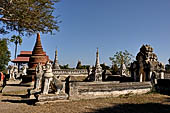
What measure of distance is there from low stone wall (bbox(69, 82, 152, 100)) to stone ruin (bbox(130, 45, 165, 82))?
2044mm

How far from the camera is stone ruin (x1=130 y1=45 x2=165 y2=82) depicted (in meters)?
13.8

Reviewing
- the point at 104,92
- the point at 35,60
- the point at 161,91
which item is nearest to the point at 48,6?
the point at 104,92

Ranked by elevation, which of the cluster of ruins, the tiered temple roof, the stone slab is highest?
the tiered temple roof

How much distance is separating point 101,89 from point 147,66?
21.3 feet

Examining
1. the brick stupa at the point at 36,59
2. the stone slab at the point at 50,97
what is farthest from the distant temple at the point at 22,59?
the stone slab at the point at 50,97

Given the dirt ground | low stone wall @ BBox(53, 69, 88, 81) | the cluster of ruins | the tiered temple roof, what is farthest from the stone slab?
low stone wall @ BBox(53, 69, 88, 81)

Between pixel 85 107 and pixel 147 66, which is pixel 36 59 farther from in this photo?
pixel 85 107

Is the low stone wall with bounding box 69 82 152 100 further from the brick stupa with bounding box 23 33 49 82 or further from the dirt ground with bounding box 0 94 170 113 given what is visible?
the brick stupa with bounding box 23 33 49 82

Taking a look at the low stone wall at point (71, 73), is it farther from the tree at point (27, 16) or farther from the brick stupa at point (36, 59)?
the tree at point (27, 16)

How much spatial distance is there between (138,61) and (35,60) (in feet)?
43.9

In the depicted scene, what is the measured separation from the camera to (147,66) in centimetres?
1418

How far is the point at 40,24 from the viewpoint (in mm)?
11633

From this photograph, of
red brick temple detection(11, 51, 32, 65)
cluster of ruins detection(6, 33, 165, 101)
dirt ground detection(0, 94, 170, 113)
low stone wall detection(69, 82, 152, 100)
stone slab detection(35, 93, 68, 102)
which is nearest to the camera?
dirt ground detection(0, 94, 170, 113)

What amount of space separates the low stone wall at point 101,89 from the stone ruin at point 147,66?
6.71 ft
